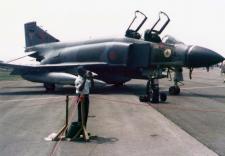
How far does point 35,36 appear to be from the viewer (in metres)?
28.6

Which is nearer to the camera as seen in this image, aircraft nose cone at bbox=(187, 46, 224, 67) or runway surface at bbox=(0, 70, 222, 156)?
runway surface at bbox=(0, 70, 222, 156)

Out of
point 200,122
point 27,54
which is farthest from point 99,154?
point 27,54

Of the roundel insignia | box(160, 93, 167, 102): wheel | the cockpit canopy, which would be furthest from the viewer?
the cockpit canopy

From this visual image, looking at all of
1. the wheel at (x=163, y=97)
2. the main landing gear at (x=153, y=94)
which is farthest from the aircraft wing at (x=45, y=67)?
the wheel at (x=163, y=97)

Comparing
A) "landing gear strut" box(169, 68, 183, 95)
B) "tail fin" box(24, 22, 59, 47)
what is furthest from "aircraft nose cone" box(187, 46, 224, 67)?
"tail fin" box(24, 22, 59, 47)

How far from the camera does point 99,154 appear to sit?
7410 millimetres

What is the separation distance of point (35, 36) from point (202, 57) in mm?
15313

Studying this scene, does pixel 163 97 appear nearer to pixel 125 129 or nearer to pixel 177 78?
pixel 177 78

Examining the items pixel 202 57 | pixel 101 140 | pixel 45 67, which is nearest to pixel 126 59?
pixel 202 57

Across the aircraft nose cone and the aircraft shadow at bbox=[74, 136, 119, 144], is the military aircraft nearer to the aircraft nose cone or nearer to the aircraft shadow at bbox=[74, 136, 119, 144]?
the aircraft nose cone

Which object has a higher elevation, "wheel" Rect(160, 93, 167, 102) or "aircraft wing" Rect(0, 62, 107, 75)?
"aircraft wing" Rect(0, 62, 107, 75)

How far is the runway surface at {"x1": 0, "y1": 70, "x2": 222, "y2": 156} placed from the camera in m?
7.76

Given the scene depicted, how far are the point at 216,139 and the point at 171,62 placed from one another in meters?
9.95

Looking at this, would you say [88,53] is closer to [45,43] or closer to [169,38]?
[169,38]
